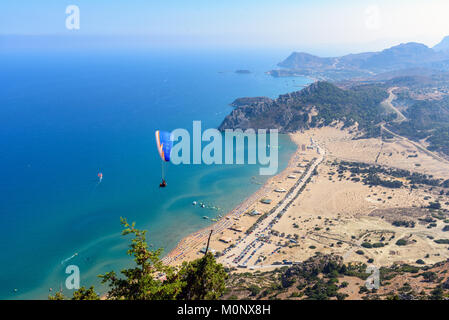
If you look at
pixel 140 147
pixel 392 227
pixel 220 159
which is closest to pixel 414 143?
pixel 392 227

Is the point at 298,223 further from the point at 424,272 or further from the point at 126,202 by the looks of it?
the point at 126,202

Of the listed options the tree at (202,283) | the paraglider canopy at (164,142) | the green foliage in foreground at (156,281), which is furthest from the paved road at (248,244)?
the paraglider canopy at (164,142)

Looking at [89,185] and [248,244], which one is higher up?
[89,185]
